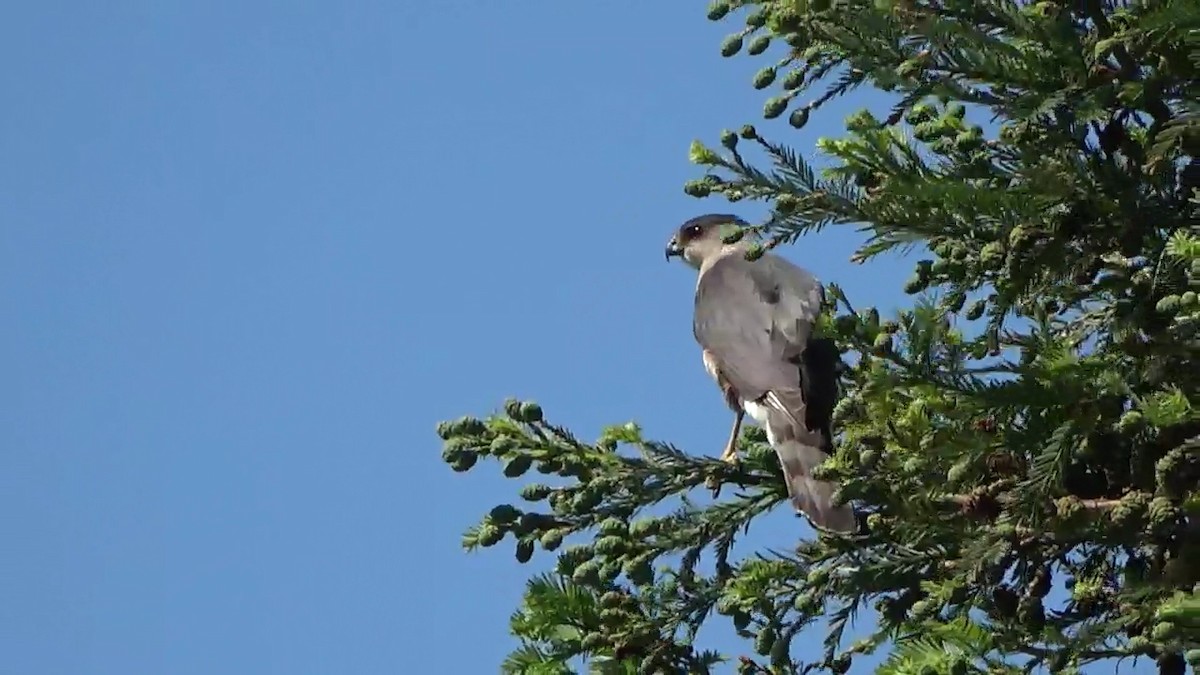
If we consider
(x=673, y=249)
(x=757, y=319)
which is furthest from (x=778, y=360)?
(x=673, y=249)

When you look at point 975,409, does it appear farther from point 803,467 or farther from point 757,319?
point 757,319

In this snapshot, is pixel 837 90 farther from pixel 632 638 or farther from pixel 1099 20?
pixel 632 638

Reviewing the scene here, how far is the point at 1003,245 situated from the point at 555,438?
1.37m

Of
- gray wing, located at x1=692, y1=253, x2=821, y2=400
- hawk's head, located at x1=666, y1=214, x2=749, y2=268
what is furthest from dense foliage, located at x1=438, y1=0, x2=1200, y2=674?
hawk's head, located at x1=666, y1=214, x2=749, y2=268

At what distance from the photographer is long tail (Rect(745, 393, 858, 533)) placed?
4.45 metres

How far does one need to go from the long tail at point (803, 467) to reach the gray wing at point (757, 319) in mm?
192

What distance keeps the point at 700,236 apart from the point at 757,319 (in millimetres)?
2934

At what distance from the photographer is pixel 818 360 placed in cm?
612

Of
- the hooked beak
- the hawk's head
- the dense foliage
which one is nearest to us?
the dense foliage

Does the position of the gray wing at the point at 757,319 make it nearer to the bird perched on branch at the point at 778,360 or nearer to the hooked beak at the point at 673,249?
the bird perched on branch at the point at 778,360

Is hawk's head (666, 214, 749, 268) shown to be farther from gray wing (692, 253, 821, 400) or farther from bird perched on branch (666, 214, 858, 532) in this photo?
gray wing (692, 253, 821, 400)

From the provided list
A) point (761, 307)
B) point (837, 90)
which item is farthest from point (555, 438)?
point (761, 307)

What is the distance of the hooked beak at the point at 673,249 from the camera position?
989 cm

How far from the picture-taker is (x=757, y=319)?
6.83m
